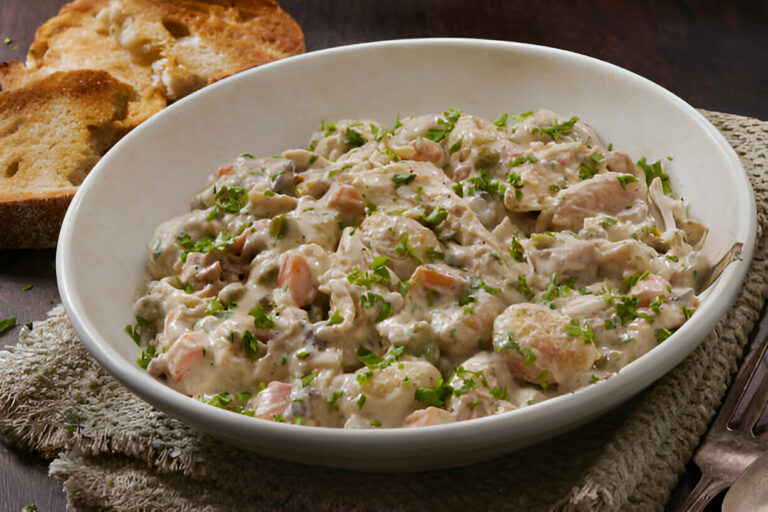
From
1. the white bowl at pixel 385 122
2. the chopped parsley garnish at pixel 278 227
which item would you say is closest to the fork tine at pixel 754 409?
the white bowl at pixel 385 122

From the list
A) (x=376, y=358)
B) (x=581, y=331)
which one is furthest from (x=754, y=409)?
(x=376, y=358)

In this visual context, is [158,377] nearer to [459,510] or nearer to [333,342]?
[333,342]

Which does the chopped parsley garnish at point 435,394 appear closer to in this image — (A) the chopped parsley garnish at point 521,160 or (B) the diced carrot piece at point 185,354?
(B) the diced carrot piece at point 185,354

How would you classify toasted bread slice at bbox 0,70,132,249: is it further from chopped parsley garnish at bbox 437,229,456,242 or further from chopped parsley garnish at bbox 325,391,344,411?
chopped parsley garnish at bbox 325,391,344,411

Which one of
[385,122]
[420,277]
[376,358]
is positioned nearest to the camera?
[376,358]

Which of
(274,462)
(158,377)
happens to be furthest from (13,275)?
(274,462)

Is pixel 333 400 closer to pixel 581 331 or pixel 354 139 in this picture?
pixel 581 331
